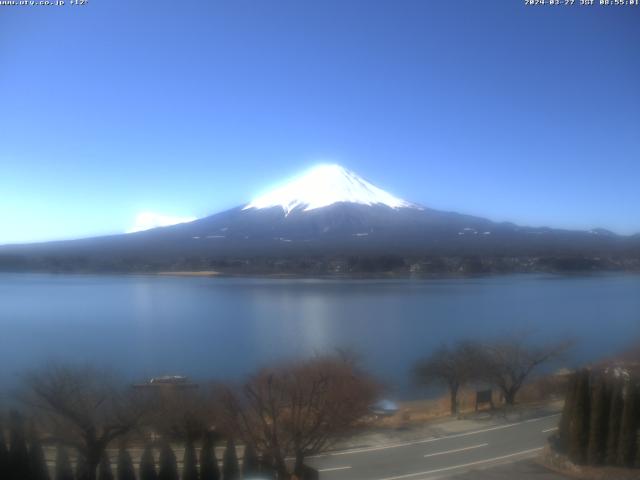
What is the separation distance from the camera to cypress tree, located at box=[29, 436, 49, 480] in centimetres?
313

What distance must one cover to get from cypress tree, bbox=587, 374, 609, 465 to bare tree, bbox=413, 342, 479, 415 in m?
1.55

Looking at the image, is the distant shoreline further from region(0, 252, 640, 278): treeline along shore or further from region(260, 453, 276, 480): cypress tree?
region(260, 453, 276, 480): cypress tree

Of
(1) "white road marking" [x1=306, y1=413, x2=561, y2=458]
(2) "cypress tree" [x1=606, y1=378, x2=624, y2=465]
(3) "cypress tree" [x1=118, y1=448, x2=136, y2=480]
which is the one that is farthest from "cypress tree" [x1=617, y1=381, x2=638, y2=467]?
(3) "cypress tree" [x1=118, y1=448, x2=136, y2=480]

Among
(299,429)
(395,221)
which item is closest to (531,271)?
(395,221)

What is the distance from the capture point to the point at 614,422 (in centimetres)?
350

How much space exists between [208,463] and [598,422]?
257 centimetres

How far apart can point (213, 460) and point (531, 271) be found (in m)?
10.1

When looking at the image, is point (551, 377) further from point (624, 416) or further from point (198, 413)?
point (198, 413)

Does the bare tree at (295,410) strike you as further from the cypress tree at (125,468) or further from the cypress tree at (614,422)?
the cypress tree at (614,422)

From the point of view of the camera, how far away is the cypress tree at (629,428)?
3432 mm

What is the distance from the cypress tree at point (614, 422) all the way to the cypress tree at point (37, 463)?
140 inches

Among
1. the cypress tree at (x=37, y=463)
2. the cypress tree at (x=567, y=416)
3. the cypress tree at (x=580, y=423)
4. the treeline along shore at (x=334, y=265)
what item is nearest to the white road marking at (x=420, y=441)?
the cypress tree at (x=567, y=416)

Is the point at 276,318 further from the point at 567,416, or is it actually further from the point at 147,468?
the point at 567,416

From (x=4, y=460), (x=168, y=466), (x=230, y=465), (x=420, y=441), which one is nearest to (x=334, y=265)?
(x=420, y=441)
